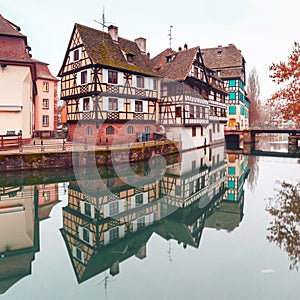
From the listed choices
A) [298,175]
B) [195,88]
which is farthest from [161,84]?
[298,175]

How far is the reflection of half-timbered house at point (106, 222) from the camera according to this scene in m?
7.54

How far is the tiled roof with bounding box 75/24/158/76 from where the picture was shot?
24.8m

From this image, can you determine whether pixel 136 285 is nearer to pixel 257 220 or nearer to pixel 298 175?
pixel 257 220

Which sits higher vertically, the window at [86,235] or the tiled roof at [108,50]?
the tiled roof at [108,50]

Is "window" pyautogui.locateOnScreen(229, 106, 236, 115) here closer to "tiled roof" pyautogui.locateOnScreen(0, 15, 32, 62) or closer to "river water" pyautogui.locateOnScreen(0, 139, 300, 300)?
"river water" pyautogui.locateOnScreen(0, 139, 300, 300)

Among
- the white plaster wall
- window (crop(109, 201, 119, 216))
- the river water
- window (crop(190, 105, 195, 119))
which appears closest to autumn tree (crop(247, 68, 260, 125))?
window (crop(190, 105, 195, 119))

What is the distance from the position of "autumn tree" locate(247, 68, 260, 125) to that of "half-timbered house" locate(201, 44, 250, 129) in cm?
1719

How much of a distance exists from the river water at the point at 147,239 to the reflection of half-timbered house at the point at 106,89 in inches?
361

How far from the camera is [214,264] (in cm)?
700

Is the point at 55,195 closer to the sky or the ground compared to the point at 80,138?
closer to the ground

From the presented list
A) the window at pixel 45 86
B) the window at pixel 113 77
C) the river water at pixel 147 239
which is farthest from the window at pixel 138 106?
the window at pixel 45 86

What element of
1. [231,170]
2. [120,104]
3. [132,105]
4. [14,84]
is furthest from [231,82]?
[14,84]

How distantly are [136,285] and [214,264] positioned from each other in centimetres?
209

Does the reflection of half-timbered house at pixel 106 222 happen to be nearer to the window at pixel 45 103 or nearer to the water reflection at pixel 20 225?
the water reflection at pixel 20 225
